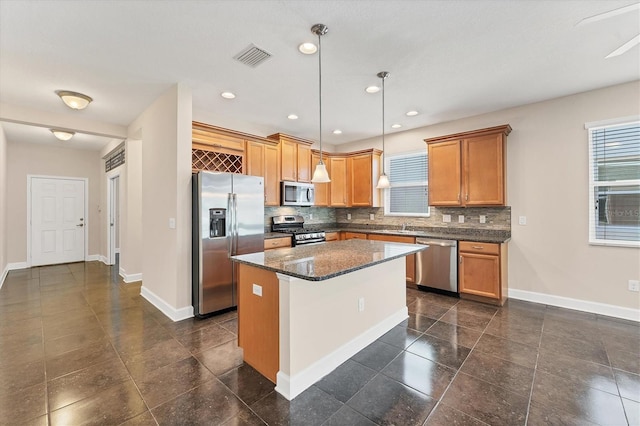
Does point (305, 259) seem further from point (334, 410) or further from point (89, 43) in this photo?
point (89, 43)

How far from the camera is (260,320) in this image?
88.4 inches

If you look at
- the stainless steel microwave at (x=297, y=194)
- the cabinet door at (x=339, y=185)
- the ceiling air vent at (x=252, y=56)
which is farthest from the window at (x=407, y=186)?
the ceiling air vent at (x=252, y=56)

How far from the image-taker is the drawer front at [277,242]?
429 cm

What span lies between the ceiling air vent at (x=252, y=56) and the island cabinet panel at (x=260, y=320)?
6.44 feet

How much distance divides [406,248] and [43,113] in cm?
534

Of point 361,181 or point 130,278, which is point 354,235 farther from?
point 130,278

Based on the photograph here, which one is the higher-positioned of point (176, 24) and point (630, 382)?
point (176, 24)

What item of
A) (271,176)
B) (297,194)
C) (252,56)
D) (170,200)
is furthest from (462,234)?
(170,200)

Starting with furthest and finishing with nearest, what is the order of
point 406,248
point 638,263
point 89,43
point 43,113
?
point 43,113 → point 638,263 → point 406,248 → point 89,43

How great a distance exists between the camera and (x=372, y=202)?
217 inches

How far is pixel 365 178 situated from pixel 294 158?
4.82 feet

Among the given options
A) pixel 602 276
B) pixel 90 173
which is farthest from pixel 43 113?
pixel 602 276

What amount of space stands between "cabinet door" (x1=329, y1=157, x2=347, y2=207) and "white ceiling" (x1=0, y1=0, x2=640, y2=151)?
1.84 meters

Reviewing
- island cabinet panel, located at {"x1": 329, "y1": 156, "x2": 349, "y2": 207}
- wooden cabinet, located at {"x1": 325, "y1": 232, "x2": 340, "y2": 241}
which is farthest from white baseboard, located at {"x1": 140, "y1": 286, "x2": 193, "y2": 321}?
island cabinet panel, located at {"x1": 329, "y1": 156, "x2": 349, "y2": 207}
